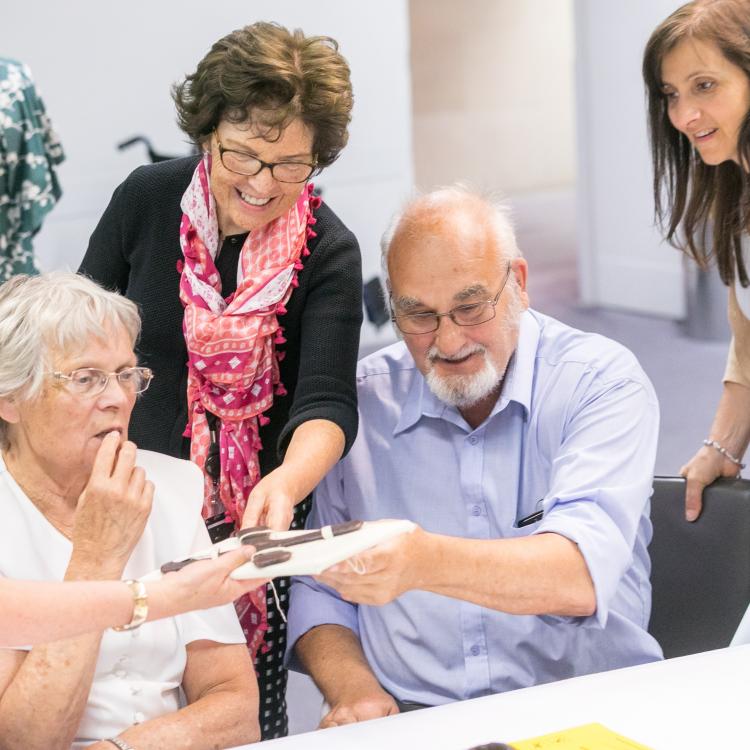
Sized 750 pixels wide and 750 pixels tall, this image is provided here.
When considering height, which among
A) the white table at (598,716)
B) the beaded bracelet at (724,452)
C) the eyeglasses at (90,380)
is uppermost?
the eyeglasses at (90,380)

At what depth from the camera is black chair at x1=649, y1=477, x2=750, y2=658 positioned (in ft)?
7.78

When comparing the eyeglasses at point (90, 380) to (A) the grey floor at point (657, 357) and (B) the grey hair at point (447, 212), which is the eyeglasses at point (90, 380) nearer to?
(B) the grey hair at point (447, 212)

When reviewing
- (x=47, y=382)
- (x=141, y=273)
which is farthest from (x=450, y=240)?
(x=47, y=382)

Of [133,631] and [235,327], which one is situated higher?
[235,327]

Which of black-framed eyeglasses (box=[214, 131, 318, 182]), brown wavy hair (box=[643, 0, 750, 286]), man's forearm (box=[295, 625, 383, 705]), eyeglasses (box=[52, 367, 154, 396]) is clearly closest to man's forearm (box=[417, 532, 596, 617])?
man's forearm (box=[295, 625, 383, 705])

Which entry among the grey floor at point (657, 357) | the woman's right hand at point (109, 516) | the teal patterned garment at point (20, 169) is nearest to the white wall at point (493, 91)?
the grey floor at point (657, 357)

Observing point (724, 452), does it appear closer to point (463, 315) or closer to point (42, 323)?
point (463, 315)

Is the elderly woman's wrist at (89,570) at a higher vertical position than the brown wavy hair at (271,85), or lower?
lower

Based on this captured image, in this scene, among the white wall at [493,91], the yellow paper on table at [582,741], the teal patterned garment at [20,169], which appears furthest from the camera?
the white wall at [493,91]

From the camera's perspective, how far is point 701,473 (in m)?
2.47

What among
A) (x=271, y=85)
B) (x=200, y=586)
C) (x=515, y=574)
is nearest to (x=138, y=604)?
(x=200, y=586)

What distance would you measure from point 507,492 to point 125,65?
14.0ft

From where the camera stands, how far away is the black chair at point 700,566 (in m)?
2.37

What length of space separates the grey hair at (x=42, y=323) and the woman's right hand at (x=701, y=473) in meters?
1.15
